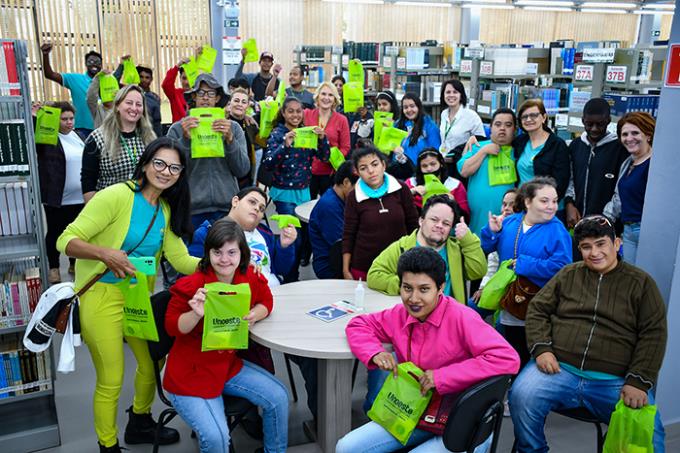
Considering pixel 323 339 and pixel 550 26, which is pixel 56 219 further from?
pixel 550 26

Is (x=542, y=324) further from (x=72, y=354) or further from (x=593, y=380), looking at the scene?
(x=72, y=354)

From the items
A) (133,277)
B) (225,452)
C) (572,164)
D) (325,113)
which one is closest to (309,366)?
(225,452)

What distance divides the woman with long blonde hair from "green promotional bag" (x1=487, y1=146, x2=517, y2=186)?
7.84ft

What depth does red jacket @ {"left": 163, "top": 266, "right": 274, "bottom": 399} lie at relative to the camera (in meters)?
2.58

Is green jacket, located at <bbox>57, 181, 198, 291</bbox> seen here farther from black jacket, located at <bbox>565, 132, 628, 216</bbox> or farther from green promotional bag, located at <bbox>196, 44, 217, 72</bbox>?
green promotional bag, located at <bbox>196, 44, 217, 72</bbox>

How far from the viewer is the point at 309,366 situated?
325cm

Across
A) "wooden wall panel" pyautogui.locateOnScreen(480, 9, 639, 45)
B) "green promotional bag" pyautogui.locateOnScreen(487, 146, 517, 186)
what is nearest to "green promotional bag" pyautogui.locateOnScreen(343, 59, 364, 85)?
"green promotional bag" pyautogui.locateOnScreen(487, 146, 517, 186)

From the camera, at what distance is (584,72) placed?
6082mm

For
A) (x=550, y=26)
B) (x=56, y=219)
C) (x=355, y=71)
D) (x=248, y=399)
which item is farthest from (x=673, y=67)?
(x=550, y=26)

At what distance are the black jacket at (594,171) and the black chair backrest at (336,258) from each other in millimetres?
1738

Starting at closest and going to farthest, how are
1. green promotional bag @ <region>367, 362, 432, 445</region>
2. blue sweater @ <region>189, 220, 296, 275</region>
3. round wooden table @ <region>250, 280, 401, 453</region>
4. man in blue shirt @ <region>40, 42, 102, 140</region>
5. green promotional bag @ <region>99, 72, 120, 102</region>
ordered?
1. green promotional bag @ <region>367, 362, 432, 445</region>
2. round wooden table @ <region>250, 280, 401, 453</region>
3. blue sweater @ <region>189, 220, 296, 275</region>
4. green promotional bag @ <region>99, 72, 120, 102</region>
5. man in blue shirt @ <region>40, 42, 102, 140</region>

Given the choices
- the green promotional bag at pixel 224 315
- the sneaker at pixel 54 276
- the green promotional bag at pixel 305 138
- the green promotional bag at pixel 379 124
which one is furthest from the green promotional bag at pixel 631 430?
the sneaker at pixel 54 276

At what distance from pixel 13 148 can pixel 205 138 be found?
1159 millimetres

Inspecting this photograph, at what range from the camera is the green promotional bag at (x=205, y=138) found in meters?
3.79
